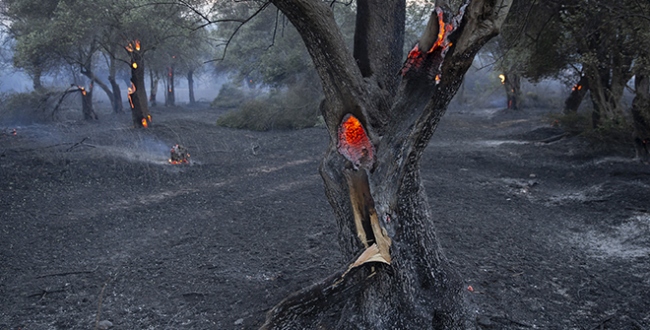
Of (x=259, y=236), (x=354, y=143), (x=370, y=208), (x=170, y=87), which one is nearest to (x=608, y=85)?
(x=259, y=236)

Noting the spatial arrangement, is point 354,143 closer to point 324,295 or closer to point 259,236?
point 324,295

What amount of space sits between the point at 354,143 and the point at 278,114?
63.2 ft

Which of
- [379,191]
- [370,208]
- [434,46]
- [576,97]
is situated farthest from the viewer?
[576,97]

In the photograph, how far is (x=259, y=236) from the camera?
712 centimetres

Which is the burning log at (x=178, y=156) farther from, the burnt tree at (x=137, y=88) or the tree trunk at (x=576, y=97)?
the tree trunk at (x=576, y=97)

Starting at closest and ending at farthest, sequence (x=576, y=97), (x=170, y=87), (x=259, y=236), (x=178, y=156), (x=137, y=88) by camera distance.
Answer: (x=259, y=236), (x=178, y=156), (x=576, y=97), (x=137, y=88), (x=170, y=87)

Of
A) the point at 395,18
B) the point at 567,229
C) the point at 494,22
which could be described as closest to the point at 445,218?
the point at 567,229

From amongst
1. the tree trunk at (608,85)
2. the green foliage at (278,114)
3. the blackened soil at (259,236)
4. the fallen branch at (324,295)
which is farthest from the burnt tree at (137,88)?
the fallen branch at (324,295)

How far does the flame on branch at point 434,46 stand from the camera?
129 inches

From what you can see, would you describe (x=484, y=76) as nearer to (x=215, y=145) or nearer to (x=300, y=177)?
(x=215, y=145)

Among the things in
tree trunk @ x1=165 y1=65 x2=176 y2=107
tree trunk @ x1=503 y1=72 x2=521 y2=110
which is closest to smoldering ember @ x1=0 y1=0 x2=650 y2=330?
tree trunk @ x1=503 y1=72 x2=521 y2=110

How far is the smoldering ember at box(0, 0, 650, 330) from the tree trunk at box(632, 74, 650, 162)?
0.15 feet

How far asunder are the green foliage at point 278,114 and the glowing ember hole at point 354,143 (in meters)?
17.8

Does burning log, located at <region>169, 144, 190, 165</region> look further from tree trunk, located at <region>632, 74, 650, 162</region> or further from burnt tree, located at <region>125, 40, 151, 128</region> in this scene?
tree trunk, located at <region>632, 74, 650, 162</region>
